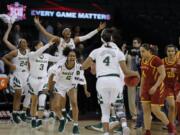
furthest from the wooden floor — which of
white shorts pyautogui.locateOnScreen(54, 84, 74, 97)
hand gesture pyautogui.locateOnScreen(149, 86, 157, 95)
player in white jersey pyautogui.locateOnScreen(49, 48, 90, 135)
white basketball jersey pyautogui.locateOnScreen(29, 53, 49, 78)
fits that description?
hand gesture pyautogui.locateOnScreen(149, 86, 157, 95)

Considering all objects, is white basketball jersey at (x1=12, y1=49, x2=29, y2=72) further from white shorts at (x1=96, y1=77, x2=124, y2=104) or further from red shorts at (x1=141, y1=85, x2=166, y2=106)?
white shorts at (x1=96, y1=77, x2=124, y2=104)

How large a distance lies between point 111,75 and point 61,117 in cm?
281

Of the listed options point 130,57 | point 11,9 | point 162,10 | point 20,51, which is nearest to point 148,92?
point 130,57

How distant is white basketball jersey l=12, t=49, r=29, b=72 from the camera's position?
41.4 ft

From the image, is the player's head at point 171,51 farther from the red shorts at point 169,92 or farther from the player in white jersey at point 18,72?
the player in white jersey at point 18,72

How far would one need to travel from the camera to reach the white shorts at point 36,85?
11984mm

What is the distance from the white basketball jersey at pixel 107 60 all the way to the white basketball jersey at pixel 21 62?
4.27 meters

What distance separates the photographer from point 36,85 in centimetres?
1198

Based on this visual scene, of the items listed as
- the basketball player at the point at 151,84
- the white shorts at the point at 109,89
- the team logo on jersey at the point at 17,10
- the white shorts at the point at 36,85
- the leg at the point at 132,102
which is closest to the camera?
the white shorts at the point at 109,89

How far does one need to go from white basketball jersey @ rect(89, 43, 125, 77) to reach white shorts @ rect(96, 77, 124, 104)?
134mm

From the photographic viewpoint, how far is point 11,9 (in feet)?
55.0

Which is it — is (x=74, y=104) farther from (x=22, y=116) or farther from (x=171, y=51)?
(x=22, y=116)

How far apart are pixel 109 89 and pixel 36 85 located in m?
3.78

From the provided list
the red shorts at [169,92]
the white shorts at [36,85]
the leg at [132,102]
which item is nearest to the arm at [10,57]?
the white shorts at [36,85]
